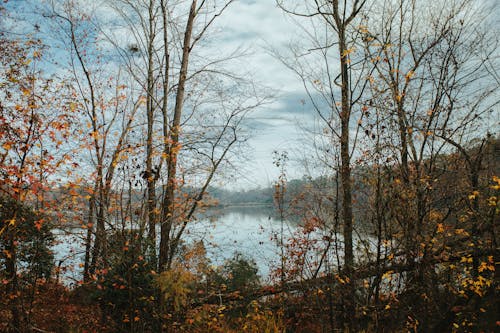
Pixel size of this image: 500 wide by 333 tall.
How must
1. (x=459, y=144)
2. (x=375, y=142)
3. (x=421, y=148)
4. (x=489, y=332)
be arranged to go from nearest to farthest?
1. (x=489, y=332)
2. (x=375, y=142)
3. (x=421, y=148)
4. (x=459, y=144)

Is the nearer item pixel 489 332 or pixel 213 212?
pixel 489 332

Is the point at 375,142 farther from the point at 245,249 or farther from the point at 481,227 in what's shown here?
the point at 245,249

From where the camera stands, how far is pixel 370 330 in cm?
535

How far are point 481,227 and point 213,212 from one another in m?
5.03

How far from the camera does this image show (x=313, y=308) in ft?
21.8

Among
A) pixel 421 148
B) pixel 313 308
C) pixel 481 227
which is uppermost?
pixel 421 148

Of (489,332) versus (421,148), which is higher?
(421,148)

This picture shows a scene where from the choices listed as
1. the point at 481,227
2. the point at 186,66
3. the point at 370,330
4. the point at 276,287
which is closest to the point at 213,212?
the point at 276,287

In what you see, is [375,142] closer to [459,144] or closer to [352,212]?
[352,212]

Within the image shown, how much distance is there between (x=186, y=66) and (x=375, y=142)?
4765 millimetres

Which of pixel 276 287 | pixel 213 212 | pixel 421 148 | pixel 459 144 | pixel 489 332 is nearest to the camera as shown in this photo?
pixel 489 332

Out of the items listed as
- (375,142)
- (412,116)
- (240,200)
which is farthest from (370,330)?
(240,200)

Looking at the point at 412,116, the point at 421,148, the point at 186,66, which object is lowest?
the point at 421,148

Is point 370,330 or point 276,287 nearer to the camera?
point 370,330
